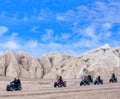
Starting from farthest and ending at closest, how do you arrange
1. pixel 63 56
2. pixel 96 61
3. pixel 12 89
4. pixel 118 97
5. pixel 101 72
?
pixel 63 56, pixel 96 61, pixel 101 72, pixel 12 89, pixel 118 97

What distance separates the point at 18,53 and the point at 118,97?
3487 inches

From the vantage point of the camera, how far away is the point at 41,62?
12538cm

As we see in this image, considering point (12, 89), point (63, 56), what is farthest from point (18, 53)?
point (12, 89)

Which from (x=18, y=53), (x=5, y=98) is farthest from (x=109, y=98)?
(x=18, y=53)

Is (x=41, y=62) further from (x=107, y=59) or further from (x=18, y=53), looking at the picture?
(x=107, y=59)

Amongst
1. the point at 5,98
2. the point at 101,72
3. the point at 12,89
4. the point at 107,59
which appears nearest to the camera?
the point at 5,98

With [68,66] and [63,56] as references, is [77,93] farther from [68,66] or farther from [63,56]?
[63,56]

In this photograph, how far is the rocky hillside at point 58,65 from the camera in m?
104

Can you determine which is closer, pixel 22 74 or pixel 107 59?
pixel 22 74

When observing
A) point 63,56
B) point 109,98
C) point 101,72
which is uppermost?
point 63,56

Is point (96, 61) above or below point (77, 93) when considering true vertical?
above

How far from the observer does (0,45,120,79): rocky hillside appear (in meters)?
104

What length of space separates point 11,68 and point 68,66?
16.3 metres

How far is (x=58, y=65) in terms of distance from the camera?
117312 mm
